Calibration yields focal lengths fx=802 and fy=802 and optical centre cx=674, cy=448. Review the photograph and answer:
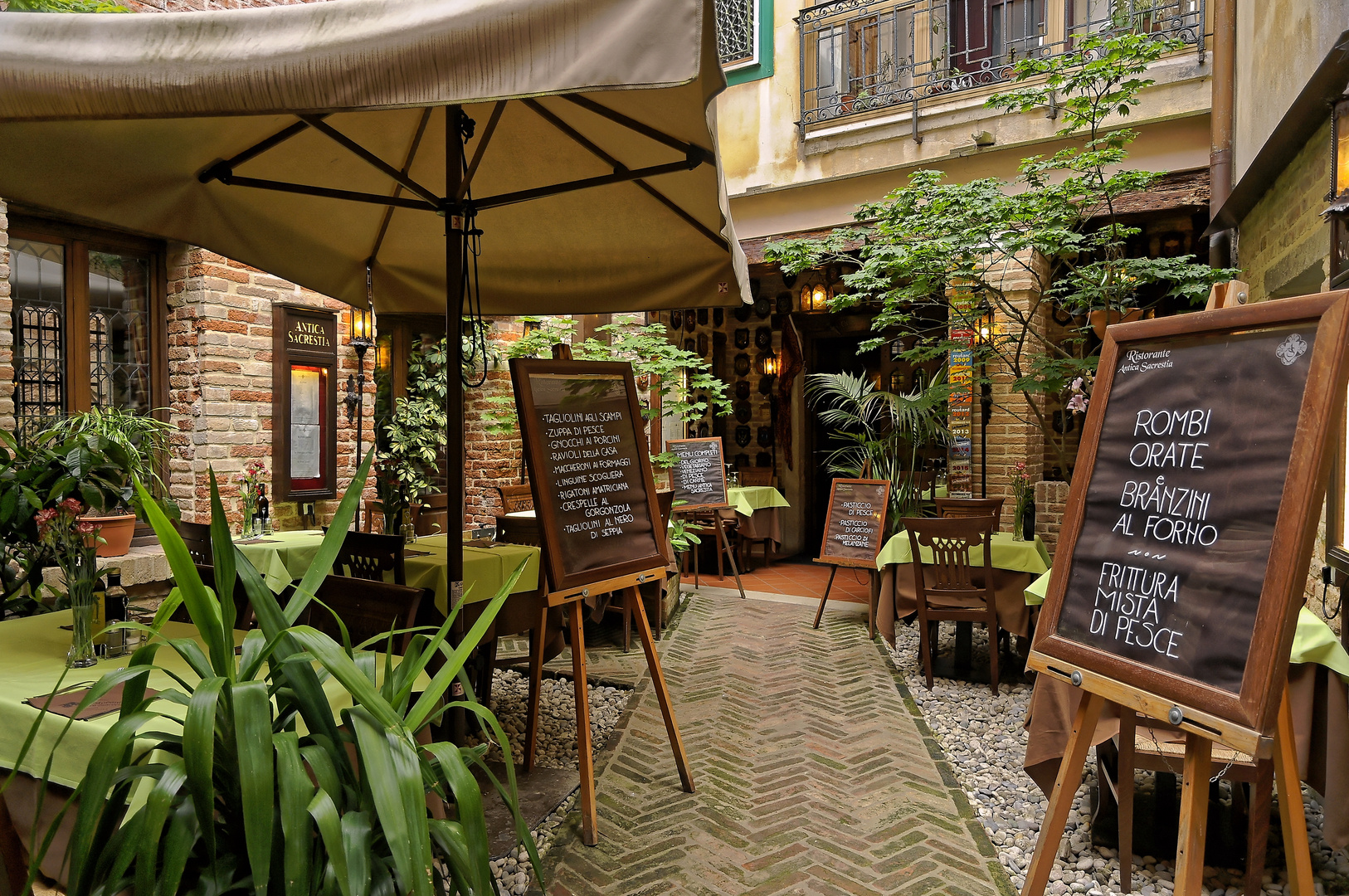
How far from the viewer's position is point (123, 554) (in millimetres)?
4113

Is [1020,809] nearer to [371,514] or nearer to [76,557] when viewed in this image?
[76,557]

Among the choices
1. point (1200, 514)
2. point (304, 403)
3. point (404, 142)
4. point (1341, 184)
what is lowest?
point (1200, 514)

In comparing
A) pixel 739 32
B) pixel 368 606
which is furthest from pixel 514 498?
pixel 739 32

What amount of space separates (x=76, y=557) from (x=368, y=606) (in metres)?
0.75

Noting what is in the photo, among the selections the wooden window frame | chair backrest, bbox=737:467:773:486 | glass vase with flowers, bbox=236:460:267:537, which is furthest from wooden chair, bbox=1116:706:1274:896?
chair backrest, bbox=737:467:773:486

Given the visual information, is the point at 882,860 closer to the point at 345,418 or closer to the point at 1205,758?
the point at 1205,758

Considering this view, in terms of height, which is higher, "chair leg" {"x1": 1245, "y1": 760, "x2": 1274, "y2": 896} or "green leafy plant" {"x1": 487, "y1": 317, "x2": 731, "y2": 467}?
"green leafy plant" {"x1": 487, "y1": 317, "x2": 731, "y2": 467}

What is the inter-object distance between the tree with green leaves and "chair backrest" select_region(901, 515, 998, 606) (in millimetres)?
1013

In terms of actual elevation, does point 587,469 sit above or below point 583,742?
above

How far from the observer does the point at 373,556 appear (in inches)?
128

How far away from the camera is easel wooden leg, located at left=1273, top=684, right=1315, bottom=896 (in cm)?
172

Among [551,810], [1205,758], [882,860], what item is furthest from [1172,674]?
[551,810]

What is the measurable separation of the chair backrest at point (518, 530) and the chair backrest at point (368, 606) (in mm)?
1824

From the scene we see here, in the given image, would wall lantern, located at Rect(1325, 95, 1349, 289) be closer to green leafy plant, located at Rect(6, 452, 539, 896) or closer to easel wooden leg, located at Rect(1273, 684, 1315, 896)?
easel wooden leg, located at Rect(1273, 684, 1315, 896)
